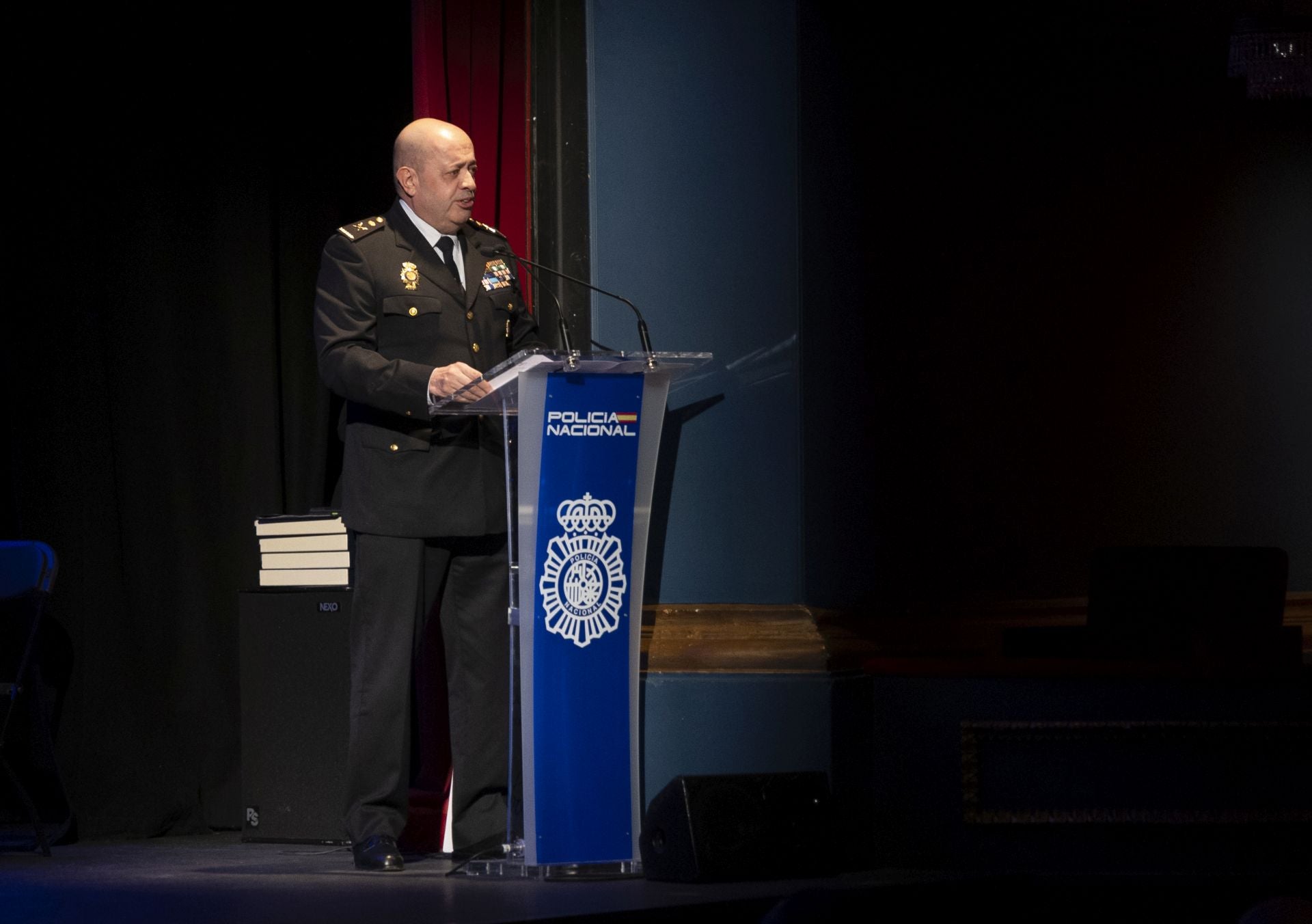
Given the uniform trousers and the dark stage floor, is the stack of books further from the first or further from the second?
the dark stage floor

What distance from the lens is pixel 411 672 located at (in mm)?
3543

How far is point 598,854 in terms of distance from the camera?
3.09 meters

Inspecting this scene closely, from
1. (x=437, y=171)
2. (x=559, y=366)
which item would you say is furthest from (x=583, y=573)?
(x=437, y=171)

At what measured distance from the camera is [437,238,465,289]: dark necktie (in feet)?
11.7

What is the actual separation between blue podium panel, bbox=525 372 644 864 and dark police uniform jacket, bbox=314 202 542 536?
42cm

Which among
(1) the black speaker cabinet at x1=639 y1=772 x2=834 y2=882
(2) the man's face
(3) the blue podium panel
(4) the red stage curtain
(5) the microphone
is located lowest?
(1) the black speaker cabinet at x1=639 y1=772 x2=834 y2=882

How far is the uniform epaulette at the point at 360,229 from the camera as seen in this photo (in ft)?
11.5

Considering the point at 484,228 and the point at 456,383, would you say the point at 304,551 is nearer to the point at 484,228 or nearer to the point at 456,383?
the point at 484,228

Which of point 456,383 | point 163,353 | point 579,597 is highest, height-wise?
point 163,353

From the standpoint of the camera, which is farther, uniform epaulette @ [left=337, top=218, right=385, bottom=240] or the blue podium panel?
uniform epaulette @ [left=337, top=218, right=385, bottom=240]

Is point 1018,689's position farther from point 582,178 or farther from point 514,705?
point 582,178

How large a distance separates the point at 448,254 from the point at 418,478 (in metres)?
0.56

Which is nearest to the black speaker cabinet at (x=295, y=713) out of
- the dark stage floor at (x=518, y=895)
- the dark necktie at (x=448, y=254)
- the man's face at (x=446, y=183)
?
the dark stage floor at (x=518, y=895)

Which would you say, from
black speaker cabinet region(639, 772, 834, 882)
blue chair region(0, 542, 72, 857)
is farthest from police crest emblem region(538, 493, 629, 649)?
blue chair region(0, 542, 72, 857)
